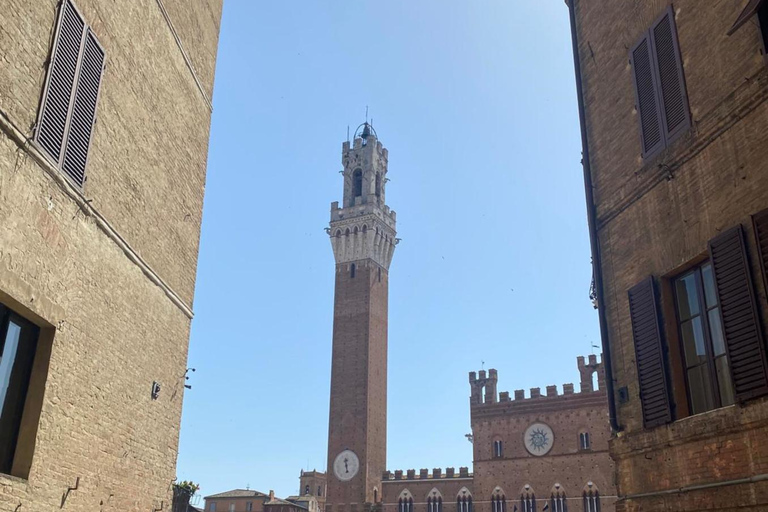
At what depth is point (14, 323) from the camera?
6.46 m

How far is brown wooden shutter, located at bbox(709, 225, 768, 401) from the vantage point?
235 inches

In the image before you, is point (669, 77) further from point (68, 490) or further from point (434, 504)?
point (434, 504)

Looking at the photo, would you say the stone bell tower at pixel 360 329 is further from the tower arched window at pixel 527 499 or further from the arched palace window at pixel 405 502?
the tower arched window at pixel 527 499

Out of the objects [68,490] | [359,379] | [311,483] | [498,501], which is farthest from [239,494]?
[68,490]

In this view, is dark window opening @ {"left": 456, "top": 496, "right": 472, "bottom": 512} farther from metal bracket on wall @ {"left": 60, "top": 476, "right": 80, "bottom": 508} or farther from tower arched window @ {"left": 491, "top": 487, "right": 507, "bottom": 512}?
metal bracket on wall @ {"left": 60, "top": 476, "right": 80, "bottom": 508}

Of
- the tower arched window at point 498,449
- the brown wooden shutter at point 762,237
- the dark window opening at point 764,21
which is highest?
the dark window opening at point 764,21

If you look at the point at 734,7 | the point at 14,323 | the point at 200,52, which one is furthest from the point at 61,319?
the point at 734,7

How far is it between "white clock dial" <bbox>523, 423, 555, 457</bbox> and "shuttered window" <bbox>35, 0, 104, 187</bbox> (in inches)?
1433

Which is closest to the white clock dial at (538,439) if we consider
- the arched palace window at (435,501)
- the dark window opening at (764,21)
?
the arched palace window at (435,501)

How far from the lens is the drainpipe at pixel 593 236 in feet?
27.0

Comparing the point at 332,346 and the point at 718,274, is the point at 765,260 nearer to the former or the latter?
the point at 718,274

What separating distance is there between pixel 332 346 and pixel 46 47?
4200 centimetres

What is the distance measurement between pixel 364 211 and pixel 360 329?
8.53 metres

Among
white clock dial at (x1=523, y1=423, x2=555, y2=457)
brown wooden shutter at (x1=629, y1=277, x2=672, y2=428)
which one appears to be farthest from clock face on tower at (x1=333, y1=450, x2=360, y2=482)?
brown wooden shutter at (x1=629, y1=277, x2=672, y2=428)
